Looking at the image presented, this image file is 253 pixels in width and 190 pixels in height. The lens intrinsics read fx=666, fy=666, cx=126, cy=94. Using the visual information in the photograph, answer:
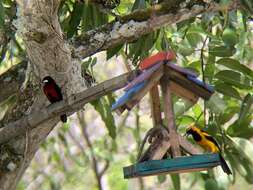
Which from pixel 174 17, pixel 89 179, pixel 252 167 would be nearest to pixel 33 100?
pixel 174 17

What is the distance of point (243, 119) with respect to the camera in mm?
3598

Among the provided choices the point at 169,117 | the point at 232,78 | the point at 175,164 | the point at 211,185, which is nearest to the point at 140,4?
the point at 232,78

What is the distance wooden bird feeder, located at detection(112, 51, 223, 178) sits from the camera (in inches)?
89.9

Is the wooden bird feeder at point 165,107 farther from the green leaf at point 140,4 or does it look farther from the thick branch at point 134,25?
the green leaf at point 140,4

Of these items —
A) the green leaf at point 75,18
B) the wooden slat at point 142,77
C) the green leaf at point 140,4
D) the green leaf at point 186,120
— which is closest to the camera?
the wooden slat at point 142,77

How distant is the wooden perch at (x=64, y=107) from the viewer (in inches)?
91.0

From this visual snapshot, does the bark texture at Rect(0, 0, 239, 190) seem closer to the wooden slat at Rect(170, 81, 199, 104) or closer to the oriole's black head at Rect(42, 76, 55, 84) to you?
the oriole's black head at Rect(42, 76, 55, 84)

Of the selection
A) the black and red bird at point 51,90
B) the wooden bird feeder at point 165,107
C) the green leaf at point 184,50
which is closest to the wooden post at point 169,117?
the wooden bird feeder at point 165,107

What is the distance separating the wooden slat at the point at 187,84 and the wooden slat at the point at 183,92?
0.08ft

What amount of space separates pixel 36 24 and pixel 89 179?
19.0 feet

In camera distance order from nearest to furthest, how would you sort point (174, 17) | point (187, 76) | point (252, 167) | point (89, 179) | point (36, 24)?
point (187, 76) → point (36, 24) → point (174, 17) → point (252, 167) → point (89, 179)

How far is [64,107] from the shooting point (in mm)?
2510

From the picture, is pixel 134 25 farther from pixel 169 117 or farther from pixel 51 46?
pixel 169 117

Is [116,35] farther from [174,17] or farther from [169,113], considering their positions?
[169,113]
